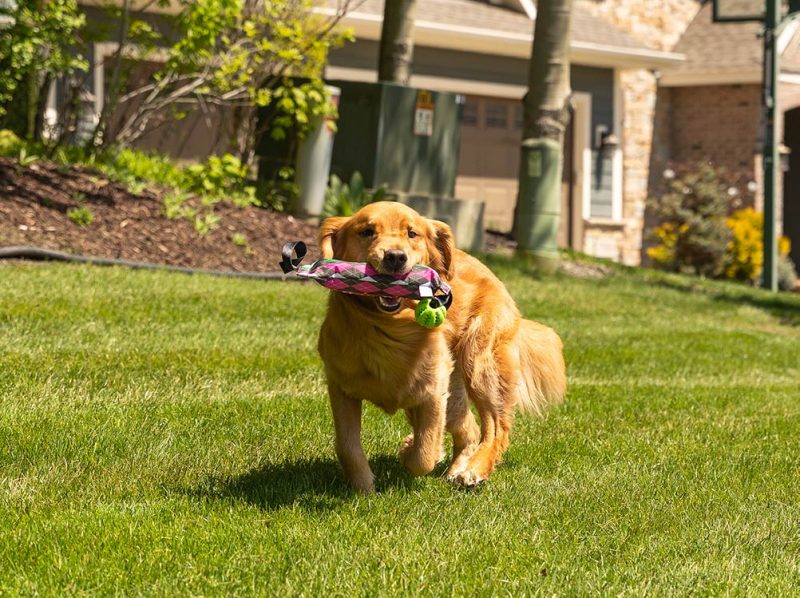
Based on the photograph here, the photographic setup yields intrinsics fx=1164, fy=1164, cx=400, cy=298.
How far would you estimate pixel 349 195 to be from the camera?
1327 centimetres

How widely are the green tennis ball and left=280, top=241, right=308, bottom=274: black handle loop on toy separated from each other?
49cm

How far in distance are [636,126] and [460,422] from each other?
18.1m

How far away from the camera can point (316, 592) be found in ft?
11.0

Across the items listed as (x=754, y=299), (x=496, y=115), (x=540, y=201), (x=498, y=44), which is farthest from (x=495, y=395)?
(x=496, y=115)

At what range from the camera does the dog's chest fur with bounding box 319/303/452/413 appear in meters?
4.48

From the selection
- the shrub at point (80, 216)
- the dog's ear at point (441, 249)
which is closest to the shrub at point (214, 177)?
the shrub at point (80, 216)

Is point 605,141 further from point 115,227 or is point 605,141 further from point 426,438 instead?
point 426,438

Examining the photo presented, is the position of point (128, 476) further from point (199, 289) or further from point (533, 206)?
point (533, 206)

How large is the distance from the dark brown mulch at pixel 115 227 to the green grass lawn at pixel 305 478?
147 cm

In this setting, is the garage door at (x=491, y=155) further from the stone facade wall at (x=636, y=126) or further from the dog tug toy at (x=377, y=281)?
the dog tug toy at (x=377, y=281)

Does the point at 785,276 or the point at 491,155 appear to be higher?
the point at 491,155

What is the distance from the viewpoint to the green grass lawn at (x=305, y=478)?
141 inches

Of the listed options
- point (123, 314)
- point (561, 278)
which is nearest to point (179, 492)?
point (123, 314)

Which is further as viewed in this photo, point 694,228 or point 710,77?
point 710,77
